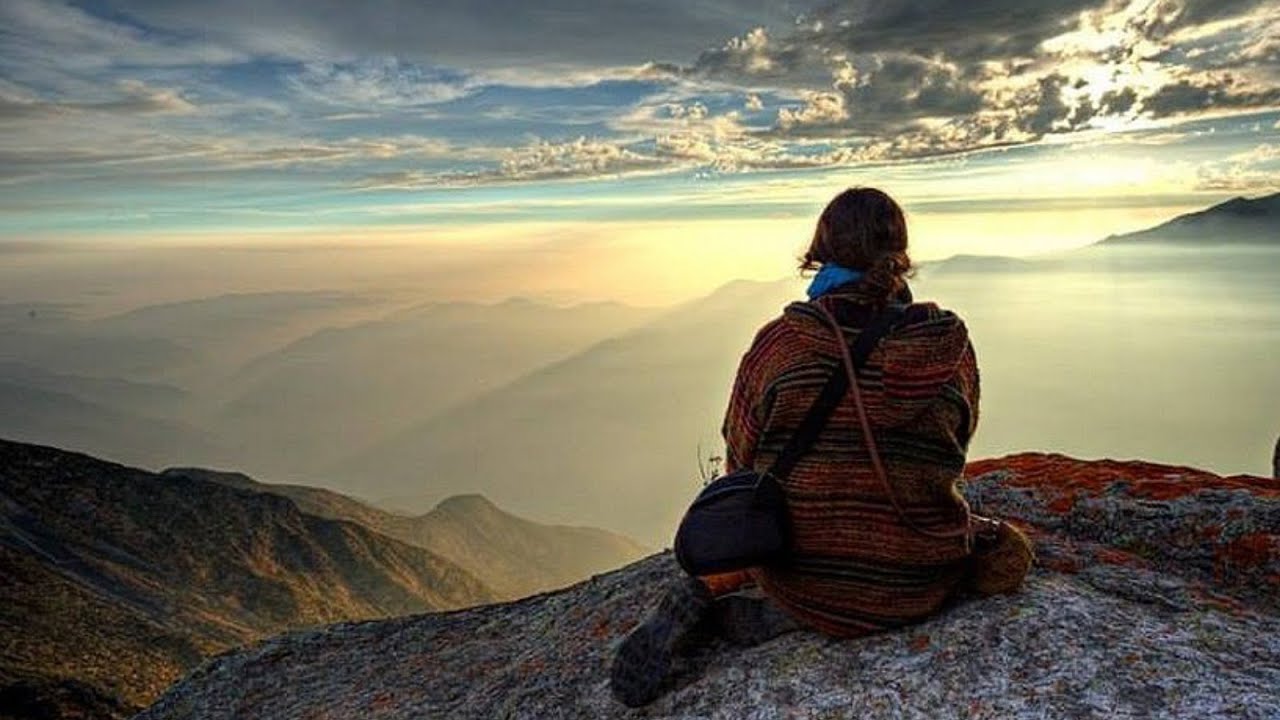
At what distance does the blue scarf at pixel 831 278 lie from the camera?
6.48 meters

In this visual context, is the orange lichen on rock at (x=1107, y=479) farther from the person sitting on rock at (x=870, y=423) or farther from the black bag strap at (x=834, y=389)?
the black bag strap at (x=834, y=389)

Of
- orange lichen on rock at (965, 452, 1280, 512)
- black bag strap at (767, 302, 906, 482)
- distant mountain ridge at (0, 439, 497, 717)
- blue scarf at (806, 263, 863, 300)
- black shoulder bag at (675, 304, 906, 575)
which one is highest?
blue scarf at (806, 263, 863, 300)

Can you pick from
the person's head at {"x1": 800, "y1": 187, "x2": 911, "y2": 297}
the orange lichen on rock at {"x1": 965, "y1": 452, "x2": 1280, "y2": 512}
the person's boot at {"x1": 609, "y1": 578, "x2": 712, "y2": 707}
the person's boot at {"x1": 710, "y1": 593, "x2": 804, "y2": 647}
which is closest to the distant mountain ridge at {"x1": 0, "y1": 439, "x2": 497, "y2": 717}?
the person's boot at {"x1": 609, "y1": 578, "x2": 712, "y2": 707}

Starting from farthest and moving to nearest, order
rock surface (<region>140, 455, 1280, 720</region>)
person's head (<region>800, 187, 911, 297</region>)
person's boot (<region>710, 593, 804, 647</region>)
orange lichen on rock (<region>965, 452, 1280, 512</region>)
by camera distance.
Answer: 1. orange lichen on rock (<region>965, 452, 1280, 512</region>)
2. person's boot (<region>710, 593, 804, 647</region>)
3. rock surface (<region>140, 455, 1280, 720</region>)
4. person's head (<region>800, 187, 911, 297</region>)

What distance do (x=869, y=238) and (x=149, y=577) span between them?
101m

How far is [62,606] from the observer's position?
2618 inches

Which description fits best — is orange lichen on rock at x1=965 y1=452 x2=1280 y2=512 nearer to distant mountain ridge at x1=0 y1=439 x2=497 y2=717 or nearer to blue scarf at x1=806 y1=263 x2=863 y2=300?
blue scarf at x1=806 y1=263 x2=863 y2=300

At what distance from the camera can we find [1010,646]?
7.04 m

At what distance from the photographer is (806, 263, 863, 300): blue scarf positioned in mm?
6480

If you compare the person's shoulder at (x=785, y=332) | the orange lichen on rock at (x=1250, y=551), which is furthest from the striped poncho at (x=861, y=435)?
the orange lichen on rock at (x=1250, y=551)

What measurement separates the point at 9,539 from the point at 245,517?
150 feet

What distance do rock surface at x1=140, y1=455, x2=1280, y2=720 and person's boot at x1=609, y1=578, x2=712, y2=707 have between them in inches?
7.2

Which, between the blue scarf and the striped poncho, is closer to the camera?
the striped poncho

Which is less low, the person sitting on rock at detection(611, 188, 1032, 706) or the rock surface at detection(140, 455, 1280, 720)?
the person sitting on rock at detection(611, 188, 1032, 706)
